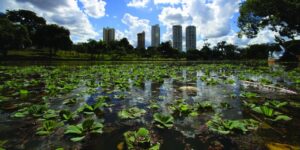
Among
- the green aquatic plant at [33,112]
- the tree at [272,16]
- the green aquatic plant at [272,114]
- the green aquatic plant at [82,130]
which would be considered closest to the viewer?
the green aquatic plant at [82,130]

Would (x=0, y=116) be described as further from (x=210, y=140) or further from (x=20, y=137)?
(x=210, y=140)

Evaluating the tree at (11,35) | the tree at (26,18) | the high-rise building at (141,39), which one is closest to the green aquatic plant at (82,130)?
the tree at (11,35)

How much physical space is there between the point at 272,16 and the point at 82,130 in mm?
26230

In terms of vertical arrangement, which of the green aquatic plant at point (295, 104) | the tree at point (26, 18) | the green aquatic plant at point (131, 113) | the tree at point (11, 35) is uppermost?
the tree at point (26, 18)

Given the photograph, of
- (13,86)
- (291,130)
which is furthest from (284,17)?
(13,86)

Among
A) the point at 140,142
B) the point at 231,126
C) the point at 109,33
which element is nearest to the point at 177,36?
the point at 109,33

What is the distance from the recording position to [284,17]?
23.5m

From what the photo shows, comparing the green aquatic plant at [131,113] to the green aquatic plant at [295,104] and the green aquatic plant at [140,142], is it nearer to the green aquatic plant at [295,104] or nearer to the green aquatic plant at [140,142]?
the green aquatic plant at [140,142]

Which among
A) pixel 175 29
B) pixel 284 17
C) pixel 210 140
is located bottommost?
pixel 210 140

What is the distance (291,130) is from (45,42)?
195 ft

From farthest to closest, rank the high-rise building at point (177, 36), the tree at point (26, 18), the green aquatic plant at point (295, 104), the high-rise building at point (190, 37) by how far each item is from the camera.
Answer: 1. the high-rise building at point (177, 36)
2. the high-rise building at point (190, 37)
3. the tree at point (26, 18)
4. the green aquatic plant at point (295, 104)

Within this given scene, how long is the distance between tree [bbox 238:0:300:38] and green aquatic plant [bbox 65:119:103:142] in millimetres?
22282

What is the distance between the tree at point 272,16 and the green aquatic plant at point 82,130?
22.3 metres

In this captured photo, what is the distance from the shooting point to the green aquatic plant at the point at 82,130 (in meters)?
3.27
